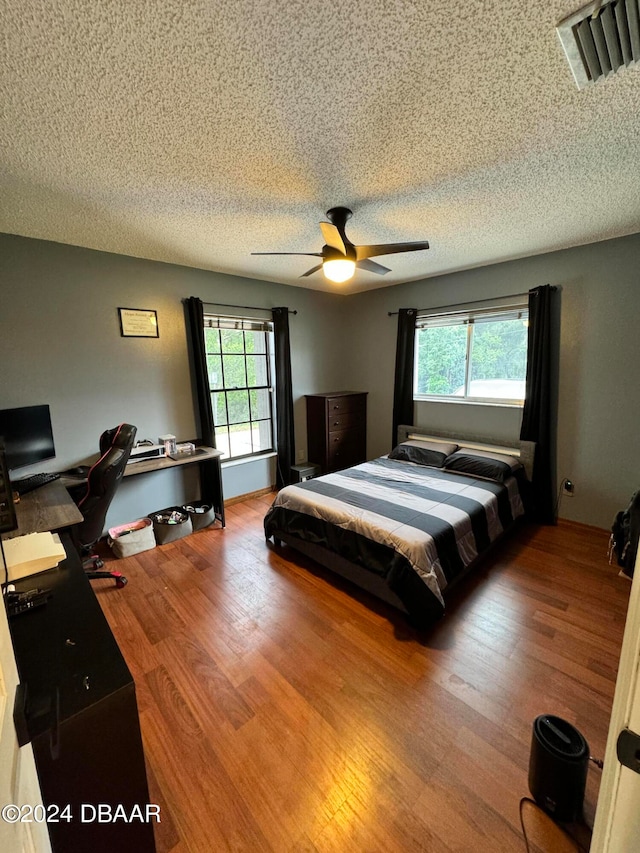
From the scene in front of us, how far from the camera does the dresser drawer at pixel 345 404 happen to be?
432cm

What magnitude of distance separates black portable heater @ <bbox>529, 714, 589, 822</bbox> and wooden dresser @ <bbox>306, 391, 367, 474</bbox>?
3302mm

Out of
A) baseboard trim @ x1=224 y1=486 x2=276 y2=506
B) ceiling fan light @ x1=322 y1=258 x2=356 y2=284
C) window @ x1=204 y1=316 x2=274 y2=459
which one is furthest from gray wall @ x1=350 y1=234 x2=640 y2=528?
baseboard trim @ x1=224 y1=486 x2=276 y2=506

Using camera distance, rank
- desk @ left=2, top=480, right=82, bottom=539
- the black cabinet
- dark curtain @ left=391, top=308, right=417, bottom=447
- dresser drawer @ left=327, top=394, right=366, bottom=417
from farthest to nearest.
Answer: dresser drawer @ left=327, top=394, right=366, bottom=417 → dark curtain @ left=391, top=308, right=417, bottom=447 → desk @ left=2, top=480, right=82, bottom=539 → the black cabinet

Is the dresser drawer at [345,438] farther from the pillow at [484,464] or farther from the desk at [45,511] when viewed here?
the desk at [45,511]

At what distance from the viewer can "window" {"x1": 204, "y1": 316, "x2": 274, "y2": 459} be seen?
3736mm

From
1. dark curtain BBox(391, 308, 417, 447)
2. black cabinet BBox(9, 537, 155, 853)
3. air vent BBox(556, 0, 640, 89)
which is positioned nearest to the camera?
black cabinet BBox(9, 537, 155, 853)

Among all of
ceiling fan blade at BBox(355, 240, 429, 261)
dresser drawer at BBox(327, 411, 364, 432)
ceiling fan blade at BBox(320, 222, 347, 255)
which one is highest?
ceiling fan blade at BBox(320, 222, 347, 255)

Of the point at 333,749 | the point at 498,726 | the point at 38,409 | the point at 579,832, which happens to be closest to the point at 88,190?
the point at 38,409

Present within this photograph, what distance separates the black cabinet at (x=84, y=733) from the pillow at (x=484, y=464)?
301cm

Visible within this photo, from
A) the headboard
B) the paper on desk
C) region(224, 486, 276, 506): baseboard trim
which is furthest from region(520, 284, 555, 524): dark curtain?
the paper on desk

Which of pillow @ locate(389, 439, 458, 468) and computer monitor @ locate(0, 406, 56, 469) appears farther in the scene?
pillow @ locate(389, 439, 458, 468)

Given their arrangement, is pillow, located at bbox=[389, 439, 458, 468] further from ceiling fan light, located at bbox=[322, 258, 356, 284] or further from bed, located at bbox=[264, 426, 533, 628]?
ceiling fan light, located at bbox=[322, 258, 356, 284]

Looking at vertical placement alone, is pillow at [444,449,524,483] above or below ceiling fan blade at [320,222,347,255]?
below

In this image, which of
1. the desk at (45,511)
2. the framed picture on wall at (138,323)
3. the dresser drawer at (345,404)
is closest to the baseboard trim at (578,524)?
the dresser drawer at (345,404)
